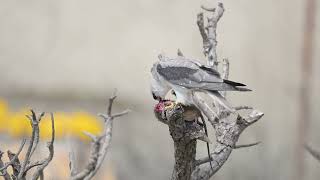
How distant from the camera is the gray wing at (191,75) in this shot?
2.81 metres

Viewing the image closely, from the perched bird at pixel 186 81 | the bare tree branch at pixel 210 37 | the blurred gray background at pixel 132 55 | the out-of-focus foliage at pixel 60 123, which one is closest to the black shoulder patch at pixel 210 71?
the perched bird at pixel 186 81

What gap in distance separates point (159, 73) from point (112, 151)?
7.24 ft

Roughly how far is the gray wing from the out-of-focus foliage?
79.6 inches

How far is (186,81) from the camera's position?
2.93m

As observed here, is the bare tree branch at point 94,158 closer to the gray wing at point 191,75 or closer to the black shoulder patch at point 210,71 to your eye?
the gray wing at point 191,75

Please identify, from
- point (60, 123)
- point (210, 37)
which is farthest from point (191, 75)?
point (60, 123)

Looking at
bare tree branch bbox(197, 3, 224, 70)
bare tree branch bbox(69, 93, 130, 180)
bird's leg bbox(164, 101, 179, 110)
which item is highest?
bare tree branch bbox(197, 3, 224, 70)

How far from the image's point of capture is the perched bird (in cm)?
282

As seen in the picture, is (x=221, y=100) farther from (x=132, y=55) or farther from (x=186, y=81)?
(x=132, y=55)

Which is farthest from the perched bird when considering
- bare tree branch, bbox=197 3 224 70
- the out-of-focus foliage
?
the out-of-focus foliage

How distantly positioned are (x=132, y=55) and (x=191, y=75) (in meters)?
2.10

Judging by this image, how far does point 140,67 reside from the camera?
196 inches

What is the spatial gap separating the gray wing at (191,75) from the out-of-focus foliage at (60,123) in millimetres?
2022

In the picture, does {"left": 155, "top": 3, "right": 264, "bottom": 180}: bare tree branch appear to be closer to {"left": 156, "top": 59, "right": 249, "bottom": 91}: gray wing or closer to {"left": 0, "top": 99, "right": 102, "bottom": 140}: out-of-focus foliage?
{"left": 156, "top": 59, "right": 249, "bottom": 91}: gray wing
